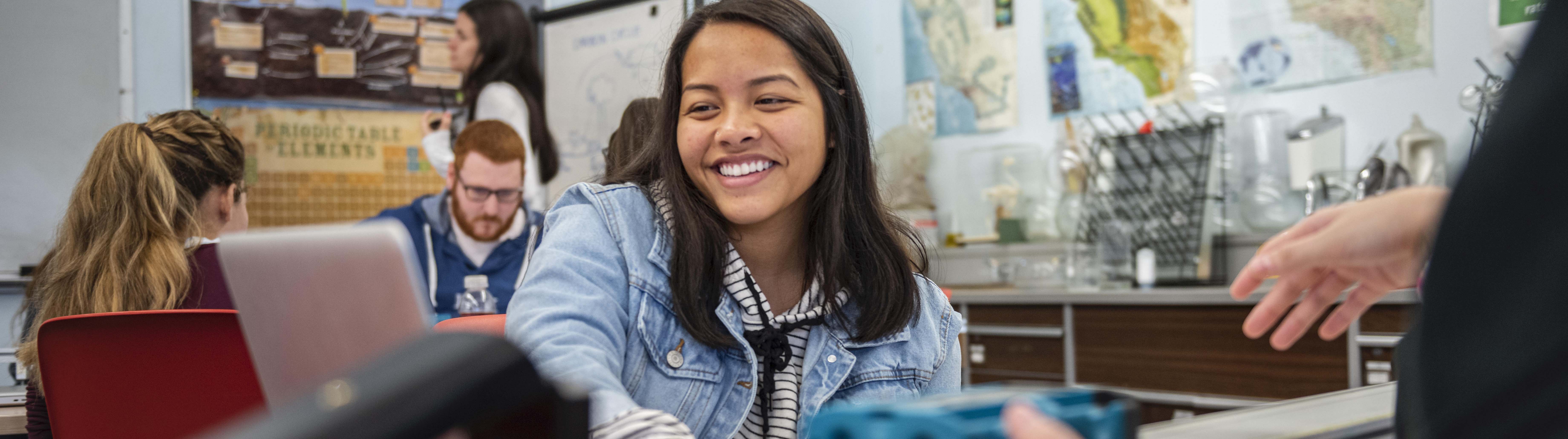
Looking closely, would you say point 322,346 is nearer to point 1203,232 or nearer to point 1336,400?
point 1336,400

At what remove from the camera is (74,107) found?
3.67 meters

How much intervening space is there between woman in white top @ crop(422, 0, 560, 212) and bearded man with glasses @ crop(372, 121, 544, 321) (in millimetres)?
152

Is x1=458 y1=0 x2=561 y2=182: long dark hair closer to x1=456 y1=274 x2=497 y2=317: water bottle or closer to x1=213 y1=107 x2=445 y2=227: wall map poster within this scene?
x1=213 y1=107 x2=445 y2=227: wall map poster

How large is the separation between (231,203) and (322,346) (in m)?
1.82

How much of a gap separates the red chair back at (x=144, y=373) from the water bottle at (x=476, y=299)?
1.23 metres

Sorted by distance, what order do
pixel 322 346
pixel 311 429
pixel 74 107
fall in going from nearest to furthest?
pixel 311 429
pixel 322 346
pixel 74 107

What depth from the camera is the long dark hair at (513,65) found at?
3.69 metres

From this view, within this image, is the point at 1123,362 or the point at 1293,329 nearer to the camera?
the point at 1293,329

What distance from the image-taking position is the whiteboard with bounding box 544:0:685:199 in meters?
3.37

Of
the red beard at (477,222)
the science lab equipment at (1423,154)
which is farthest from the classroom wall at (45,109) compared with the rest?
the science lab equipment at (1423,154)

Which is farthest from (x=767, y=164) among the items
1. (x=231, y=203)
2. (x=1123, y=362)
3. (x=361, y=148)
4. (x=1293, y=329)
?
(x=361, y=148)

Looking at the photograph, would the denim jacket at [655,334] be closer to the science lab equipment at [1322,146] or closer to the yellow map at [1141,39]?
the science lab equipment at [1322,146]

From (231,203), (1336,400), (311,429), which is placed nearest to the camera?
(311,429)

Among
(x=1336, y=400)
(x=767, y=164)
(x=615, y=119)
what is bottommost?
(x=1336, y=400)
